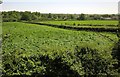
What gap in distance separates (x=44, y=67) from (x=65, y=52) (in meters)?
1.54

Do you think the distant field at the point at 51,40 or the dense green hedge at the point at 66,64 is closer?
the dense green hedge at the point at 66,64

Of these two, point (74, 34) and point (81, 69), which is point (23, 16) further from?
point (81, 69)

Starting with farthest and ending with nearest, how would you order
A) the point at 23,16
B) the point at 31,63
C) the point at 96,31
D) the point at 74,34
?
1. the point at 23,16
2. the point at 96,31
3. the point at 74,34
4. the point at 31,63

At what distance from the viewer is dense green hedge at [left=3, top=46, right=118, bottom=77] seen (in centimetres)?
1432

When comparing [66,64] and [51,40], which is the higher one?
[66,64]

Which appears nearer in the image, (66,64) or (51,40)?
(66,64)

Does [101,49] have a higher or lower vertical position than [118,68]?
higher

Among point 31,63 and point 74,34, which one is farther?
point 74,34

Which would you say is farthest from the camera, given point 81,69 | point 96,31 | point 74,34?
point 96,31

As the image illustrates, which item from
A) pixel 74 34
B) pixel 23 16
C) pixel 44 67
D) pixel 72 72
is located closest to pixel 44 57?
pixel 44 67

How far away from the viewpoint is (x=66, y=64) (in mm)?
14547

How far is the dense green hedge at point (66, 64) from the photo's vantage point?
47.0ft

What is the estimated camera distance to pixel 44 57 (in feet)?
51.4

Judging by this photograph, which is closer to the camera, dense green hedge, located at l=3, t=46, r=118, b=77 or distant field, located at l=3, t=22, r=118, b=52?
dense green hedge, located at l=3, t=46, r=118, b=77
